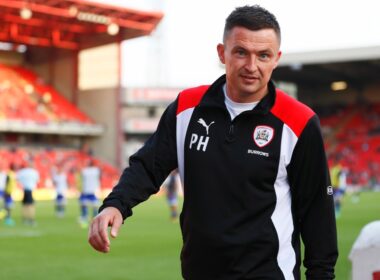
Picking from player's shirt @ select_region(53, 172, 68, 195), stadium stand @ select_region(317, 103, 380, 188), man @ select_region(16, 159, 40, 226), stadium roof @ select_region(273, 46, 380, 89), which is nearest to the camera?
man @ select_region(16, 159, 40, 226)

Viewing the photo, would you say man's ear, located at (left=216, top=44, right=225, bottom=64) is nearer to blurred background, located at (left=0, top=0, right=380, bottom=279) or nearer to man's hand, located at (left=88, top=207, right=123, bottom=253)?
man's hand, located at (left=88, top=207, right=123, bottom=253)

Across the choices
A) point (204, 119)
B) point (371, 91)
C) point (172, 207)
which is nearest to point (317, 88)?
point (371, 91)

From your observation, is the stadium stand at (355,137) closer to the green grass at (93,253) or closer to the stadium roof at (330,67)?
the stadium roof at (330,67)

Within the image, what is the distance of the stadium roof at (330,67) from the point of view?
38281mm

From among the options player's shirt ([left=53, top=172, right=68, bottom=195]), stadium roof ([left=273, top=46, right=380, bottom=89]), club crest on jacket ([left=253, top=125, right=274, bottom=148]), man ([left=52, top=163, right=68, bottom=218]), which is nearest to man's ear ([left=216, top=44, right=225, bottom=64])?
club crest on jacket ([left=253, top=125, right=274, bottom=148])

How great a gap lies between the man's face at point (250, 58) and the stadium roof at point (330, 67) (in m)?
35.2

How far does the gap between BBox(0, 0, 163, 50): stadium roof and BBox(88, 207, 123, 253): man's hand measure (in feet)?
137

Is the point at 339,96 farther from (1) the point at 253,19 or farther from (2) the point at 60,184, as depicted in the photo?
(1) the point at 253,19

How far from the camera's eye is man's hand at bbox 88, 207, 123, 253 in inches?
117

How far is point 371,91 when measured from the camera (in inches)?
2148

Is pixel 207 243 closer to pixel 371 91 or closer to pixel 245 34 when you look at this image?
pixel 245 34

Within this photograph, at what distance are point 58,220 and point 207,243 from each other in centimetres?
2058

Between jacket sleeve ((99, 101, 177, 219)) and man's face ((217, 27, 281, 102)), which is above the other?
man's face ((217, 27, 281, 102))

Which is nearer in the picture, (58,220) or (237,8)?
(237,8)
